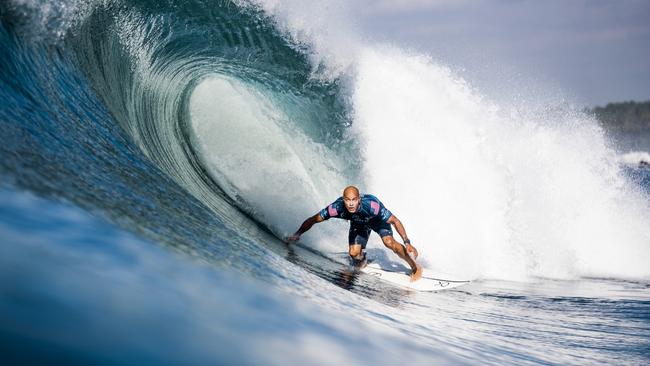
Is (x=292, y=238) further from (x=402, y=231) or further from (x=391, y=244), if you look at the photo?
(x=402, y=231)

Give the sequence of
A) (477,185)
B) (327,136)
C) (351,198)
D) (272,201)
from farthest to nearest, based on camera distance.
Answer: (327,136) → (477,185) → (272,201) → (351,198)

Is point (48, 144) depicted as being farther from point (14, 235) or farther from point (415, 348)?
point (415, 348)

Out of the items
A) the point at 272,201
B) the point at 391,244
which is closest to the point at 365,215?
the point at 391,244

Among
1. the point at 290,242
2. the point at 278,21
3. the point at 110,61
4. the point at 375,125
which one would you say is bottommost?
the point at 290,242

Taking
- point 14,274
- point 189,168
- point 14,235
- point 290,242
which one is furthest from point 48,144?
point 189,168

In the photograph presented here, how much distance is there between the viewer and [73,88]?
245 inches

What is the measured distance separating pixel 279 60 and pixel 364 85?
1561 millimetres

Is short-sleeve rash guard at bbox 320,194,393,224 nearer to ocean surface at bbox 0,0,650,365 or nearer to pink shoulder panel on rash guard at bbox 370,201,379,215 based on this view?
pink shoulder panel on rash guard at bbox 370,201,379,215

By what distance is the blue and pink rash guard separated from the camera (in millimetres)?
7367

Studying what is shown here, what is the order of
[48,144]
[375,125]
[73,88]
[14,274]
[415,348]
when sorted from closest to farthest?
1. [14,274]
2. [415,348]
3. [48,144]
4. [73,88]
5. [375,125]

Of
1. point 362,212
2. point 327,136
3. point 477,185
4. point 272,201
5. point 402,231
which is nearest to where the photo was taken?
point 402,231

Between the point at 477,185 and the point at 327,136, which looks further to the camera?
the point at 327,136

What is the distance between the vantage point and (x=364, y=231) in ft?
25.4

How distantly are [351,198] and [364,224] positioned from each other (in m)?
0.75
